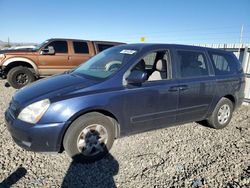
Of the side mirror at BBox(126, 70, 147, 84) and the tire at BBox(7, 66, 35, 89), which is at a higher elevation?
the side mirror at BBox(126, 70, 147, 84)

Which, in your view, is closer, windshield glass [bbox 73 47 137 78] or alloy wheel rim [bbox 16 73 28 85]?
windshield glass [bbox 73 47 137 78]

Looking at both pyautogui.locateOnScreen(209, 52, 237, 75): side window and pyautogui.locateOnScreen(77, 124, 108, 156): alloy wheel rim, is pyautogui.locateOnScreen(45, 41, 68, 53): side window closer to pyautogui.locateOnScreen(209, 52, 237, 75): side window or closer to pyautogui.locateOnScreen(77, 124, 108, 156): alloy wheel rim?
pyautogui.locateOnScreen(209, 52, 237, 75): side window

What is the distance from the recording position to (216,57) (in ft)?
14.5

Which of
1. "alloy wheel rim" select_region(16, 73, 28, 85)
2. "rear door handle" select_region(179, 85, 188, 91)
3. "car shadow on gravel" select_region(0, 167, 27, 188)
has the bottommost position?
"car shadow on gravel" select_region(0, 167, 27, 188)

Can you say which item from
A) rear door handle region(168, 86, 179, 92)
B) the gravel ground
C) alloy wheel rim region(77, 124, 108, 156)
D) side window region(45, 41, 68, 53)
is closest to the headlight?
alloy wheel rim region(77, 124, 108, 156)

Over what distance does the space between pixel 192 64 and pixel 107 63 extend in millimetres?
1579

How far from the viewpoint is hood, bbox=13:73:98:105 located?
2.88m

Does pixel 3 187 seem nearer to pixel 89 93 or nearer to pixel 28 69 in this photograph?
pixel 89 93

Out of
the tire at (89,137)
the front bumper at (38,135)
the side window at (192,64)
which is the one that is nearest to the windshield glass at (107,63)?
the tire at (89,137)

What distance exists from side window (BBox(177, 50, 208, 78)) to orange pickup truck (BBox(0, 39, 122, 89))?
5321mm

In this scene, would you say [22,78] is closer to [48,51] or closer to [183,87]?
[48,51]

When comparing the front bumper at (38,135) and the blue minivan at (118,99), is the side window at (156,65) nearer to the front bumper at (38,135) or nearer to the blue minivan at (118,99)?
the blue minivan at (118,99)

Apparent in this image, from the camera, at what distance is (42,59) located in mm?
7766

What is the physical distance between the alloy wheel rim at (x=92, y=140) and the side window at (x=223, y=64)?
2605mm
